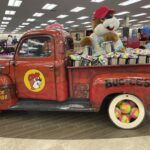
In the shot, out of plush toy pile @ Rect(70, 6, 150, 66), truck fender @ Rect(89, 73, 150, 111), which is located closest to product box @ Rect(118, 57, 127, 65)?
→ truck fender @ Rect(89, 73, 150, 111)

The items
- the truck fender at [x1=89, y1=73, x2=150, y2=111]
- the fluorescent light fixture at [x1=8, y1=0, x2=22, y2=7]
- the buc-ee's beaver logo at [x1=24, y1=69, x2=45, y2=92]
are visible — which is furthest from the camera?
the fluorescent light fixture at [x1=8, y1=0, x2=22, y2=7]

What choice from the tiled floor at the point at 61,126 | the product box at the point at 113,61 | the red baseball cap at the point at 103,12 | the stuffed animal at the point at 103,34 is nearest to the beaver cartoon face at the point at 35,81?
the tiled floor at the point at 61,126

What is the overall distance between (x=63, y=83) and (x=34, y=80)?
45 cm

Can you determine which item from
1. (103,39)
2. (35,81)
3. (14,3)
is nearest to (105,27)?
(103,39)

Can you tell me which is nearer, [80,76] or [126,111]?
[126,111]

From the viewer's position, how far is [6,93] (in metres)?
3.40

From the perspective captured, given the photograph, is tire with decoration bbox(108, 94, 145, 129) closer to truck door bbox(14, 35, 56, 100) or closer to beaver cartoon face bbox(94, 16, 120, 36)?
truck door bbox(14, 35, 56, 100)

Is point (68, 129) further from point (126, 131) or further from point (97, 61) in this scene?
point (97, 61)

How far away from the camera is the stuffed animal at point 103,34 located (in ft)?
11.9

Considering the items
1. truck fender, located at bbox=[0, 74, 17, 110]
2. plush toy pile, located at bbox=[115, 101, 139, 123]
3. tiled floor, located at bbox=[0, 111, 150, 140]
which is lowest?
tiled floor, located at bbox=[0, 111, 150, 140]

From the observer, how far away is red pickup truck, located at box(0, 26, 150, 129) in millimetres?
3018

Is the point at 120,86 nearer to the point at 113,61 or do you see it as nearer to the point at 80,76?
the point at 113,61

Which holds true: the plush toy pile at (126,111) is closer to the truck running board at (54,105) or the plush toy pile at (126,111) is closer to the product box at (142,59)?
the truck running board at (54,105)

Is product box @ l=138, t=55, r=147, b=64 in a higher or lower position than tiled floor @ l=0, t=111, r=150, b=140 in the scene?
higher
